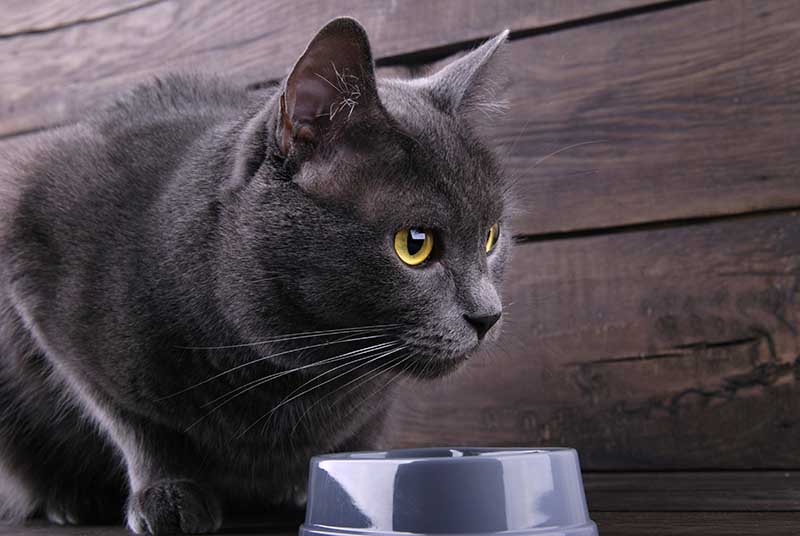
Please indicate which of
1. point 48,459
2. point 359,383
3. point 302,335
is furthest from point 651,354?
point 48,459

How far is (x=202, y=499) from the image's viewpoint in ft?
3.72

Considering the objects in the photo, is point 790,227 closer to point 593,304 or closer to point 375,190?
point 593,304

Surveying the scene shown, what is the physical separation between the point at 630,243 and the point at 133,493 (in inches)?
35.5

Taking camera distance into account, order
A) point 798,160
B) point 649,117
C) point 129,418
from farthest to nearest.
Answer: point 649,117 < point 798,160 < point 129,418

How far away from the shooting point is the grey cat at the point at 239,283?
1037 mm

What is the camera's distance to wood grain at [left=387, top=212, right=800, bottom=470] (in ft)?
4.79

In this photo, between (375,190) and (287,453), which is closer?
(375,190)

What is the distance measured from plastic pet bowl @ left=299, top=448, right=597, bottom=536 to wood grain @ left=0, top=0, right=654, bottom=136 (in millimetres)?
970

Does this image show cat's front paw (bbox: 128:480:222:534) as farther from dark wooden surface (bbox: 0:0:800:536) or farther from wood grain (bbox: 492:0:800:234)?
wood grain (bbox: 492:0:800:234)

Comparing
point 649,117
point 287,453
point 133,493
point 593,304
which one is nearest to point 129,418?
point 133,493

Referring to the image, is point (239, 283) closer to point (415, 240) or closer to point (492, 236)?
point (415, 240)

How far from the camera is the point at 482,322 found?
1.05m

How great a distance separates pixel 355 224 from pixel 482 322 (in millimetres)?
186

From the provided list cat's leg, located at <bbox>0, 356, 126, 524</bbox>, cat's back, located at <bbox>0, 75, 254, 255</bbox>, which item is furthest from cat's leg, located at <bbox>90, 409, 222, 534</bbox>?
cat's back, located at <bbox>0, 75, 254, 255</bbox>
